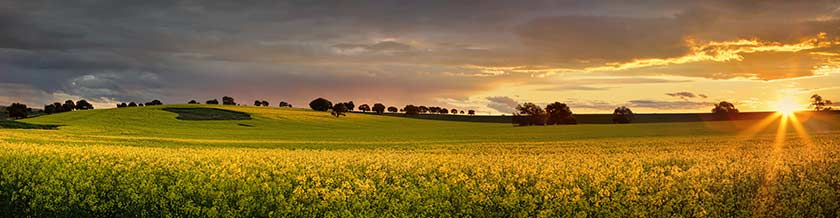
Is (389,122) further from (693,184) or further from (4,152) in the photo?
(693,184)

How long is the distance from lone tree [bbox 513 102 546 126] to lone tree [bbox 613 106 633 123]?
47.9ft

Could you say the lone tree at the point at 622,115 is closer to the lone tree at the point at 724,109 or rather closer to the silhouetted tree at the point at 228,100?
the lone tree at the point at 724,109

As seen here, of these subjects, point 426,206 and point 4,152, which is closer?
point 426,206

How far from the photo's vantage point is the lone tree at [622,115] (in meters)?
114

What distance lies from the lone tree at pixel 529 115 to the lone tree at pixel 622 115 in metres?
14.6

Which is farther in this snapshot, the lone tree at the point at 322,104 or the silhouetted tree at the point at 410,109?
the silhouetted tree at the point at 410,109

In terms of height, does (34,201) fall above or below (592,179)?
below

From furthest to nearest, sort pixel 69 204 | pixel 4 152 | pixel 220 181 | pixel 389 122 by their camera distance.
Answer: pixel 389 122 < pixel 4 152 < pixel 69 204 < pixel 220 181

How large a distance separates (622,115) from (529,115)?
18.1 metres

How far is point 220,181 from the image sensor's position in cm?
1255

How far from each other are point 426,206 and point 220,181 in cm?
492

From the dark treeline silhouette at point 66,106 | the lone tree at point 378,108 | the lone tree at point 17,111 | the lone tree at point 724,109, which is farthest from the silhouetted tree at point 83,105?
the lone tree at point 724,109

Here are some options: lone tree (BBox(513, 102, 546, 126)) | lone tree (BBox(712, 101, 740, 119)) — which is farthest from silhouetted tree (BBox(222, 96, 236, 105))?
lone tree (BBox(712, 101, 740, 119))

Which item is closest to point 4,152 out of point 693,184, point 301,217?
point 301,217
